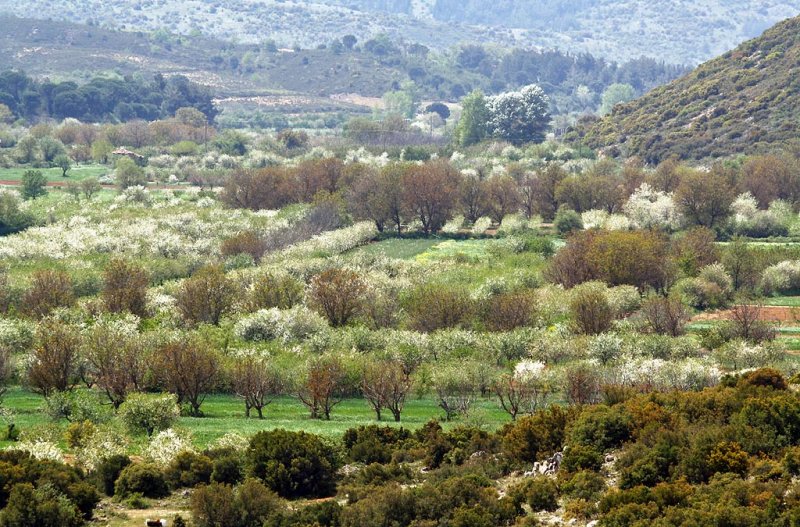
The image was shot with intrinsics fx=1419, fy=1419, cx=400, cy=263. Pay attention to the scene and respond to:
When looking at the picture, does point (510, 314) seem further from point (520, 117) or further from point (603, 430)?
point (520, 117)

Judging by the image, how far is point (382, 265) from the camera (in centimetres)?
9688

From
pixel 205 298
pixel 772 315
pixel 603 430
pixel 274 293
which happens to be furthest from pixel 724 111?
pixel 603 430

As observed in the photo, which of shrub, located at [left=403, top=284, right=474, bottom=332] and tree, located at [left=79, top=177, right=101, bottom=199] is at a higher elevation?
A: shrub, located at [left=403, top=284, right=474, bottom=332]

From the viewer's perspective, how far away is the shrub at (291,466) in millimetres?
46344

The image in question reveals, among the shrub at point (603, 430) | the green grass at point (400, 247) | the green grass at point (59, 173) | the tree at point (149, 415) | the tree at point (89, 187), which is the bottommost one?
the green grass at point (59, 173)

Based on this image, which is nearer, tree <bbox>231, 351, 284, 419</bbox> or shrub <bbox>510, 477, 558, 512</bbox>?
shrub <bbox>510, 477, 558, 512</bbox>

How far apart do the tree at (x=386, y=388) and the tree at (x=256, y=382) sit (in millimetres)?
4257

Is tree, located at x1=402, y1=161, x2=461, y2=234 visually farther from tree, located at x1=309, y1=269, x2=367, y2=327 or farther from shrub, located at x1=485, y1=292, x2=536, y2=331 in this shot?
shrub, located at x1=485, y1=292, x2=536, y2=331

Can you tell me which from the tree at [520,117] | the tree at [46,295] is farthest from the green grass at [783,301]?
the tree at [520,117]

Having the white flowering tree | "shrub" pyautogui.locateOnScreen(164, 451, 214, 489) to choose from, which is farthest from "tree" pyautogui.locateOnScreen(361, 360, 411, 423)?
the white flowering tree

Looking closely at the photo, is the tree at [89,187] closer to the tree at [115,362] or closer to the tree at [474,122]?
the tree at [474,122]

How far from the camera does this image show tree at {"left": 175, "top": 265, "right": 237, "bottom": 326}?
77.6 metres

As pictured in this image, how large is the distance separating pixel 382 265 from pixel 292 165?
6317 cm

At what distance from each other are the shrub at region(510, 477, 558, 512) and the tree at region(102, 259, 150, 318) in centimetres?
3766
